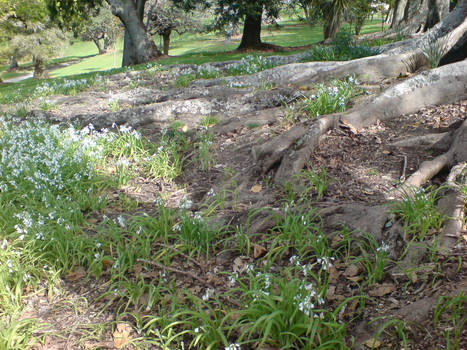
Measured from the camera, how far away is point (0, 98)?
1118cm

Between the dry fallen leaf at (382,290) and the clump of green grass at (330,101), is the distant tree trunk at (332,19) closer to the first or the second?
the clump of green grass at (330,101)

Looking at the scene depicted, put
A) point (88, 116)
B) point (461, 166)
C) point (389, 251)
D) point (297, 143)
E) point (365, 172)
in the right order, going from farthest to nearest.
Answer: point (88, 116) → point (297, 143) → point (365, 172) → point (461, 166) → point (389, 251)

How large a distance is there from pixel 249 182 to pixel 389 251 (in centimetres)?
190

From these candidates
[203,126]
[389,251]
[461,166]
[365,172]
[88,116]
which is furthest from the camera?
[88,116]

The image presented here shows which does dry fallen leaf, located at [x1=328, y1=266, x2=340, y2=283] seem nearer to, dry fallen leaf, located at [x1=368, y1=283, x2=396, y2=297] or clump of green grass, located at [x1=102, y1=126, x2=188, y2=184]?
dry fallen leaf, located at [x1=368, y1=283, x2=396, y2=297]

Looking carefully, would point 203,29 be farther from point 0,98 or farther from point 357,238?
point 357,238

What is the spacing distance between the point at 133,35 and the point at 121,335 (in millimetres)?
18373

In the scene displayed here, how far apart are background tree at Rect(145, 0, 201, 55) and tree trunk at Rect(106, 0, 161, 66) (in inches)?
428

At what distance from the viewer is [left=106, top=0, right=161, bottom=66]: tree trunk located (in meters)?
18.5

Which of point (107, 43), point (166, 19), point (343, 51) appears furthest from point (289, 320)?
point (107, 43)

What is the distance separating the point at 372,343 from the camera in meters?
2.24

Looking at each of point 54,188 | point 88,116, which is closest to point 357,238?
point 54,188

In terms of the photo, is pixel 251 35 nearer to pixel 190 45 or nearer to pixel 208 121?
pixel 208 121

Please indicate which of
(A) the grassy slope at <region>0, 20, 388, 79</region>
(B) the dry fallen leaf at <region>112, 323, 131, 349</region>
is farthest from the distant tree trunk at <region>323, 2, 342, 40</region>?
(A) the grassy slope at <region>0, 20, 388, 79</region>
